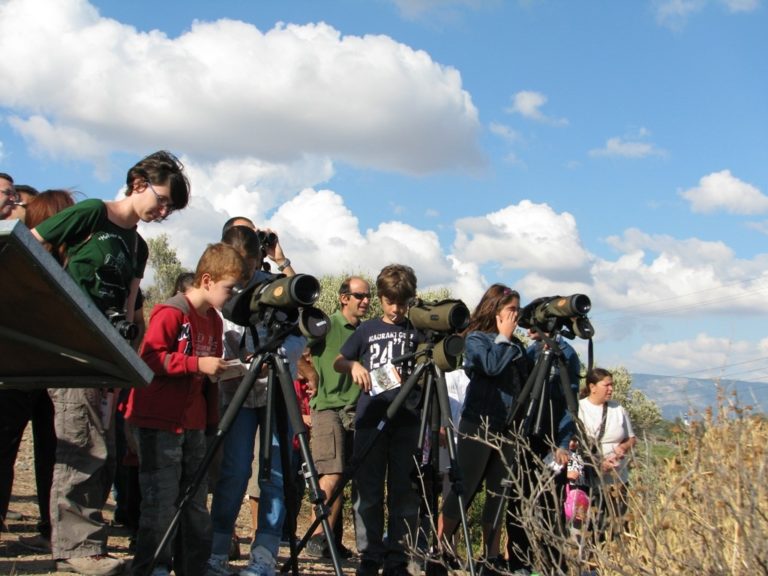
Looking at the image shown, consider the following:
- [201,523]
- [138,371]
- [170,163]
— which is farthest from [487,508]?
[138,371]

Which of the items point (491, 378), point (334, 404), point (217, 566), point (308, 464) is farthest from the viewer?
point (334, 404)

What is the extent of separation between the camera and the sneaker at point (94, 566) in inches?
157

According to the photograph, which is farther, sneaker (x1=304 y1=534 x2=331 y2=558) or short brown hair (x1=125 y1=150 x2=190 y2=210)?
sneaker (x1=304 y1=534 x2=331 y2=558)

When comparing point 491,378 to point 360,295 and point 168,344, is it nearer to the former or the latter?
point 360,295

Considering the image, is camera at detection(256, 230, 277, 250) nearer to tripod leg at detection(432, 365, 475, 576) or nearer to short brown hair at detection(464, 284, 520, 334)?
short brown hair at detection(464, 284, 520, 334)

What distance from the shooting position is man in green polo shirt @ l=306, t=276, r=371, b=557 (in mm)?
5738

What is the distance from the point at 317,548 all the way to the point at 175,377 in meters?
2.66

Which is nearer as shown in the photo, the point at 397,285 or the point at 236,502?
the point at 236,502

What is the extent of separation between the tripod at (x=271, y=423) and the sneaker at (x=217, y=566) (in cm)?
56

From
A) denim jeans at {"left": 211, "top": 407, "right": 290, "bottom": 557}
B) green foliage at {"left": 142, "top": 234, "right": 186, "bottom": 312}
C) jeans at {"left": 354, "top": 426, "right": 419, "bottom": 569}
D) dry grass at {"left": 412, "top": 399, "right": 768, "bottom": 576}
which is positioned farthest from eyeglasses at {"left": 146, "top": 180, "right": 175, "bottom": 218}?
green foliage at {"left": 142, "top": 234, "right": 186, "bottom": 312}

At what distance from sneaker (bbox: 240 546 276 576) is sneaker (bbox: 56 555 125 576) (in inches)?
23.9

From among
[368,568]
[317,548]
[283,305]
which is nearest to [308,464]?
[283,305]

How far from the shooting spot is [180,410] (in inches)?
156

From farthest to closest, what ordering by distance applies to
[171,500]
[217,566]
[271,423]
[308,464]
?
[217,566], [171,500], [271,423], [308,464]
